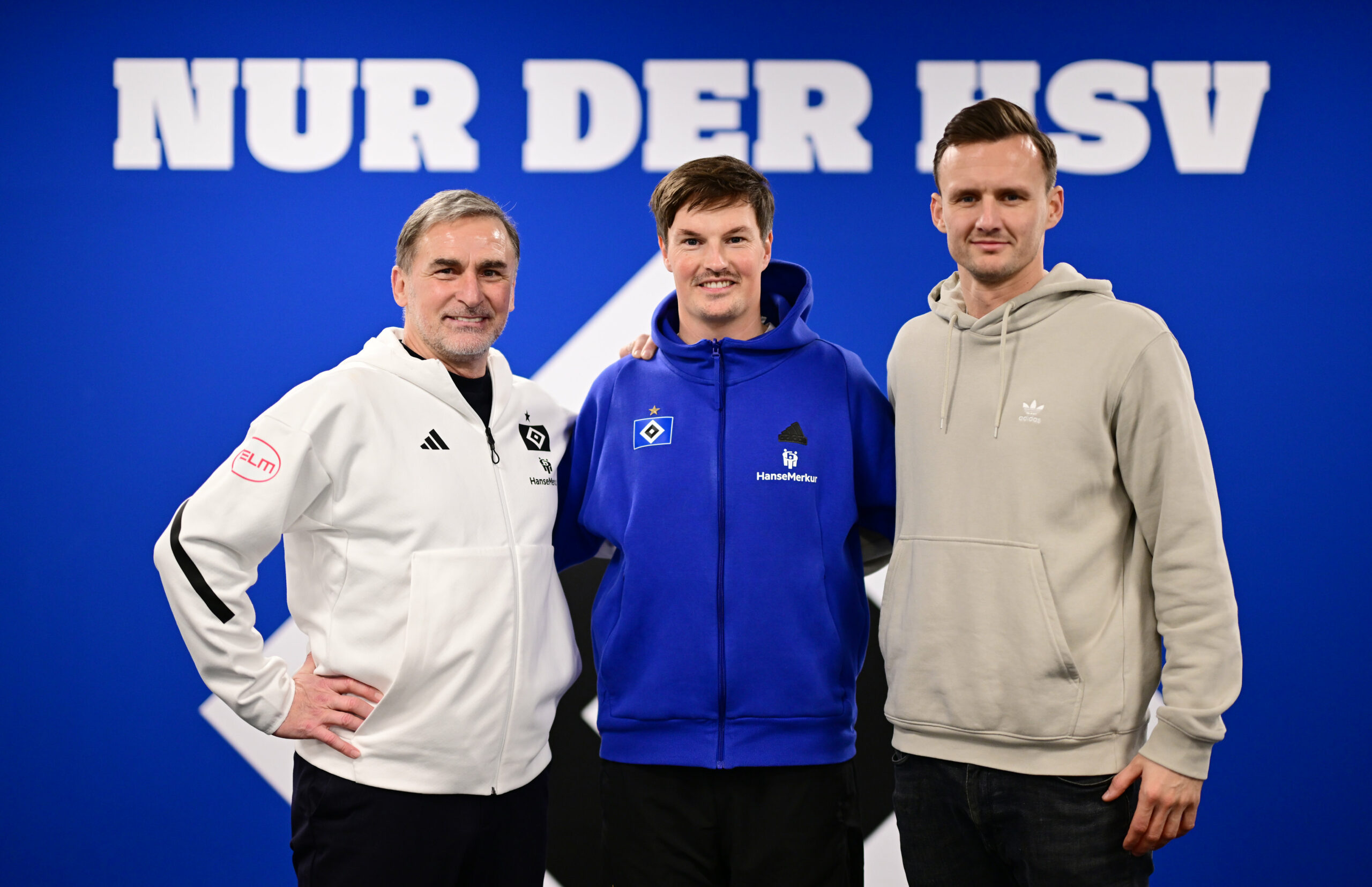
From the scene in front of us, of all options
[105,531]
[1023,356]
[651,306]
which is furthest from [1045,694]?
[105,531]

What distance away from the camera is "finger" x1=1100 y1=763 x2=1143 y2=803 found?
1.23m

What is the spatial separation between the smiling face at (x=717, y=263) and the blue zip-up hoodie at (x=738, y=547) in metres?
0.06

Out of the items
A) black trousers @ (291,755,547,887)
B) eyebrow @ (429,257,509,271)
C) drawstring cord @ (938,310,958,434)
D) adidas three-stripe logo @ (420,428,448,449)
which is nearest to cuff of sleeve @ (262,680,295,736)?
black trousers @ (291,755,547,887)

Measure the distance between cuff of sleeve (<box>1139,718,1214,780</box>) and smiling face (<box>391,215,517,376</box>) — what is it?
1.17 m

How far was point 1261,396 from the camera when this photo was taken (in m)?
2.36

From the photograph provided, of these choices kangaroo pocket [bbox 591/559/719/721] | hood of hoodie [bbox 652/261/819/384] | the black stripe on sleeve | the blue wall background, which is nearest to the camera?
the black stripe on sleeve

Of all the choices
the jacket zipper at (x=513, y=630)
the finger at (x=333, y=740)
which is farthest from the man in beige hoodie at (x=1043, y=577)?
the finger at (x=333, y=740)

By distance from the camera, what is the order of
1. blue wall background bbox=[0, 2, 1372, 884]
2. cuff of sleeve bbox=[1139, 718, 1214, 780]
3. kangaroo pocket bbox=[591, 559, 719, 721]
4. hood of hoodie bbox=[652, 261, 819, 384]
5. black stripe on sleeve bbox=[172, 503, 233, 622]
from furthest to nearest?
blue wall background bbox=[0, 2, 1372, 884]
hood of hoodie bbox=[652, 261, 819, 384]
kangaroo pocket bbox=[591, 559, 719, 721]
black stripe on sleeve bbox=[172, 503, 233, 622]
cuff of sleeve bbox=[1139, 718, 1214, 780]

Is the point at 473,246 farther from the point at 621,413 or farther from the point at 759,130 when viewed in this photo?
the point at 759,130

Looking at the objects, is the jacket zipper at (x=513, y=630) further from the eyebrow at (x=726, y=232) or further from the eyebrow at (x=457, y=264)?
the eyebrow at (x=726, y=232)

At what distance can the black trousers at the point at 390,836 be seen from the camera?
1374 millimetres

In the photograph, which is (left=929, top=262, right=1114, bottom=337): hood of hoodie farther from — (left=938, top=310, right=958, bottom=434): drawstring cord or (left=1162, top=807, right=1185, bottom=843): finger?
(left=1162, top=807, right=1185, bottom=843): finger

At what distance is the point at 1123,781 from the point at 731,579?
606 millimetres

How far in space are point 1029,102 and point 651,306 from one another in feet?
3.63
